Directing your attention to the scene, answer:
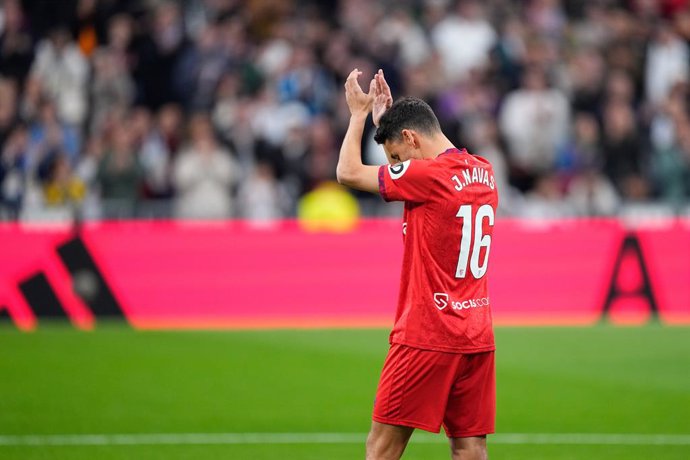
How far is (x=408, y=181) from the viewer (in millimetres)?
6293

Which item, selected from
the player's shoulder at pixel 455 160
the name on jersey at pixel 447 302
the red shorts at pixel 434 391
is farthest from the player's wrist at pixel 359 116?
the red shorts at pixel 434 391

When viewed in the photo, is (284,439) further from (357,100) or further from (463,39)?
(463,39)

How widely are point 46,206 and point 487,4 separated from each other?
921 cm

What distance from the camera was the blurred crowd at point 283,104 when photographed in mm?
18922

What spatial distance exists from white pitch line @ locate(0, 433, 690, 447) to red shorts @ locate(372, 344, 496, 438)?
3.40 meters

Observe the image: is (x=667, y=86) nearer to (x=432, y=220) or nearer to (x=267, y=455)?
(x=267, y=455)

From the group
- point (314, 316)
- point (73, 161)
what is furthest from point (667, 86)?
point (73, 161)

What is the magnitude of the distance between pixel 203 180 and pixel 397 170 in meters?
12.8

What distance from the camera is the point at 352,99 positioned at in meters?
6.52

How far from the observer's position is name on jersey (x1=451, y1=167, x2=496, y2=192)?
6.34 metres

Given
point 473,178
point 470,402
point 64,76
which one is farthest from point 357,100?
point 64,76

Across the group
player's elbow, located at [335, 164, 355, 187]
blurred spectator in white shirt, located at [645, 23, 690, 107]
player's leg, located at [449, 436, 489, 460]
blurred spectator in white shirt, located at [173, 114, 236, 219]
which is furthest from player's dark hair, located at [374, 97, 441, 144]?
blurred spectator in white shirt, located at [645, 23, 690, 107]

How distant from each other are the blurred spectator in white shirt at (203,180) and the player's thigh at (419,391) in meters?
12.8

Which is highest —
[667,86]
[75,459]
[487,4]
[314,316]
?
[487,4]
